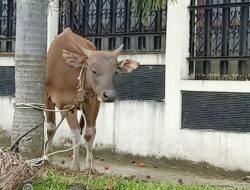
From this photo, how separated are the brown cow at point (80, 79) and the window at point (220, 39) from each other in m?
2.14

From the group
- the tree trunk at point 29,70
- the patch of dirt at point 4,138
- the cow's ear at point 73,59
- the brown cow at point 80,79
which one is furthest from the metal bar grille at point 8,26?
the tree trunk at point 29,70

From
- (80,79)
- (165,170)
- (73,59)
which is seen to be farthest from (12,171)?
(165,170)

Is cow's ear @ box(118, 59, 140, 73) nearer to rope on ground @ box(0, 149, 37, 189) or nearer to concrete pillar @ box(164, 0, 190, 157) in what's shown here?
rope on ground @ box(0, 149, 37, 189)

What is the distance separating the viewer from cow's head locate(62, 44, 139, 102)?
297 inches

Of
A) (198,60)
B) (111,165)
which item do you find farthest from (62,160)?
(198,60)

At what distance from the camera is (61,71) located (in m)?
8.91

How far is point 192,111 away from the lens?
1034cm

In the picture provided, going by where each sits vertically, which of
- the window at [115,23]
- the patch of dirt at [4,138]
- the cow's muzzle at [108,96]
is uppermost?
the window at [115,23]

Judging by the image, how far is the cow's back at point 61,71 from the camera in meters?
8.78

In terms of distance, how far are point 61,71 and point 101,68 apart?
1334mm

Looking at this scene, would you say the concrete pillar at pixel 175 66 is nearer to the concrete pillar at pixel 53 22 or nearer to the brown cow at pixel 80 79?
the brown cow at pixel 80 79

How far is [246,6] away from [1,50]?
18.5 feet

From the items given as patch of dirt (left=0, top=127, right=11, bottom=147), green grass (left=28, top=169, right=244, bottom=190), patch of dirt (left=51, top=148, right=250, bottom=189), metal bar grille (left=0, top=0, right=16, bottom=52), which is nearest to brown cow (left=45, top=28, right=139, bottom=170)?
patch of dirt (left=51, top=148, right=250, bottom=189)

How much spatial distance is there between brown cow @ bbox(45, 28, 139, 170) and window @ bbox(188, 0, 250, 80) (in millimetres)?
2139
